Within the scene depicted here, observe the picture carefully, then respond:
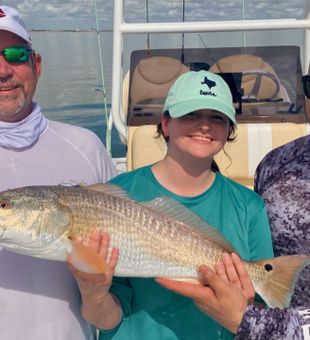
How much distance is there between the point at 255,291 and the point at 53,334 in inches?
32.5

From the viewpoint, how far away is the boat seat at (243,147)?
4562mm

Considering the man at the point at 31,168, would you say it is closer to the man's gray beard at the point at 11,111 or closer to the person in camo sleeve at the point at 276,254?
the man's gray beard at the point at 11,111

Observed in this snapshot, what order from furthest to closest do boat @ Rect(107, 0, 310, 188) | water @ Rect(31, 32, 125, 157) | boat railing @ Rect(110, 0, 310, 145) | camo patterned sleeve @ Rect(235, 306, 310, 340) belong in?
water @ Rect(31, 32, 125, 157)
boat railing @ Rect(110, 0, 310, 145)
boat @ Rect(107, 0, 310, 188)
camo patterned sleeve @ Rect(235, 306, 310, 340)

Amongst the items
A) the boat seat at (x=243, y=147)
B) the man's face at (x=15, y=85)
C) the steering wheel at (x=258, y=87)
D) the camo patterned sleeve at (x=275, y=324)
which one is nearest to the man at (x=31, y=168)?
the man's face at (x=15, y=85)

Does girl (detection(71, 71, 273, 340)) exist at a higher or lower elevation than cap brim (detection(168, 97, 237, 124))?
lower

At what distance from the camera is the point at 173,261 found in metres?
2.13

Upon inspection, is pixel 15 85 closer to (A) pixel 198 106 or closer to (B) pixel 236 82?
(A) pixel 198 106

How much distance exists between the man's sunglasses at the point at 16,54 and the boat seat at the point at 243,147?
88.2 inches

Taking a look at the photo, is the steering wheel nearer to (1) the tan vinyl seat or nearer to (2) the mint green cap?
(1) the tan vinyl seat

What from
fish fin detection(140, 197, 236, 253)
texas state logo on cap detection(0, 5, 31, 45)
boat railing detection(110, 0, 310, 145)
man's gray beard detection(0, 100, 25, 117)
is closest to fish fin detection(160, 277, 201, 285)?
fish fin detection(140, 197, 236, 253)

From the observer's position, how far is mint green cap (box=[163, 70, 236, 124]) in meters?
2.13

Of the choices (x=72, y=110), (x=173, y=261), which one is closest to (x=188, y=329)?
(x=173, y=261)

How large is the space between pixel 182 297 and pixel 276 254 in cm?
54

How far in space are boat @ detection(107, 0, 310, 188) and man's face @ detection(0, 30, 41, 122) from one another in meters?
2.23
